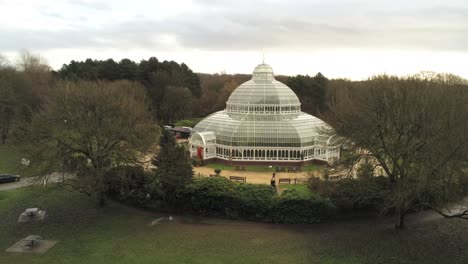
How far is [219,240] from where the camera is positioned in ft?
73.4

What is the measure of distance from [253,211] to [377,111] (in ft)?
36.2

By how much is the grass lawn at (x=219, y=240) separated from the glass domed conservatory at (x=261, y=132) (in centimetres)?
1700

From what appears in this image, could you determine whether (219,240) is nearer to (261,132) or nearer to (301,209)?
(301,209)

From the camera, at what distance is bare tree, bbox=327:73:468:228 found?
67.0 feet

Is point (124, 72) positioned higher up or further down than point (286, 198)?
higher up

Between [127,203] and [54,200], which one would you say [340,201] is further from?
[54,200]

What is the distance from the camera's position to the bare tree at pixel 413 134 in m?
20.4

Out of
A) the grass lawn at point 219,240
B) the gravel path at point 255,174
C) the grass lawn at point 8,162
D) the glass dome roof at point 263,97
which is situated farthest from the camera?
the glass dome roof at point 263,97

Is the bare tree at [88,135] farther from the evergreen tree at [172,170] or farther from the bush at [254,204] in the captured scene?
the bush at [254,204]

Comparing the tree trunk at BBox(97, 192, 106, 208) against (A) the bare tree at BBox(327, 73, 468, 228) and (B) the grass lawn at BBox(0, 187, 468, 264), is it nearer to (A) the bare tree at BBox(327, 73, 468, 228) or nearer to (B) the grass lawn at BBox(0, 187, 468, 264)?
(B) the grass lawn at BBox(0, 187, 468, 264)

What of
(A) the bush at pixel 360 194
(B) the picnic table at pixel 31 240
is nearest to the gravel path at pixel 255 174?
(A) the bush at pixel 360 194

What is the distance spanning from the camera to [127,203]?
28.8 meters

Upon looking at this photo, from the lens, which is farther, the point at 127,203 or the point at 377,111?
the point at 127,203

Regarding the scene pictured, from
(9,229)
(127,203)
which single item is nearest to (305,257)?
(127,203)
